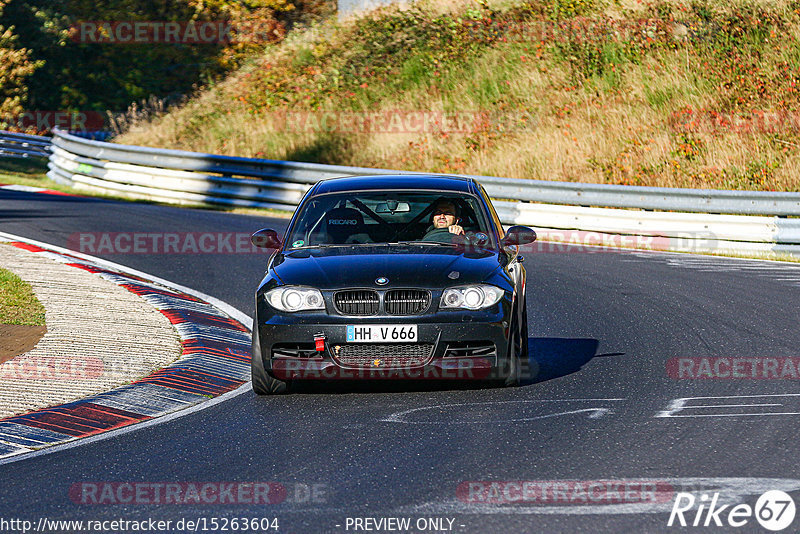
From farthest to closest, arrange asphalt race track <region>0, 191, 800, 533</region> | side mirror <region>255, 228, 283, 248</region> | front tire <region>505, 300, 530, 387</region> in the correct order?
side mirror <region>255, 228, 283, 248</region> < front tire <region>505, 300, 530, 387</region> < asphalt race track <region>0, 191, 800, 533</region>

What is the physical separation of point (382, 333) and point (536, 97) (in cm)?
2103

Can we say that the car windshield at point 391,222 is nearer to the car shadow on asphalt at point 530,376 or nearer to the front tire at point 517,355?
the front tire at point 517,355

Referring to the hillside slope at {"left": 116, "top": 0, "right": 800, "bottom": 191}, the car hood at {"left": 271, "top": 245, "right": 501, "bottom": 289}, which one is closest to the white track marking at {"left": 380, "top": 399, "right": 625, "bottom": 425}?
the car hood at {"left": 271, "top": 245, "right": 501, "bottom": 289}

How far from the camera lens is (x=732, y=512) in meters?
5.41

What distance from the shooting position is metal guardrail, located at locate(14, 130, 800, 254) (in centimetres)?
1728

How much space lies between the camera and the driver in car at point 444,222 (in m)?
9.27

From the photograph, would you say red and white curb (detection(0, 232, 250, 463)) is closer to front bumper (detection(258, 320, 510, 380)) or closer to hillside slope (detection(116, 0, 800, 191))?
front bumper (detection(258, 320, 510, 380))

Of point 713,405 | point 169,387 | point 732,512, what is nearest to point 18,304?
point 169,387

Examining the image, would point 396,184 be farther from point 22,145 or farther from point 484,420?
point 22,145

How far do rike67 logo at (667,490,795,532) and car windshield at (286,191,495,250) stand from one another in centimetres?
393

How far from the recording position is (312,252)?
909 centimetres

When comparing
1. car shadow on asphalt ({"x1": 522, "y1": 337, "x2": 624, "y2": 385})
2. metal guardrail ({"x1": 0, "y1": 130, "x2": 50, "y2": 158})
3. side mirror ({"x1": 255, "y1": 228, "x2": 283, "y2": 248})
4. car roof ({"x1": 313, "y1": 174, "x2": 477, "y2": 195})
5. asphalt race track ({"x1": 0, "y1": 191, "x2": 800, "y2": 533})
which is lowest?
asphalt race track ({"x1": 0, "y1": 191, "x2": 800, "y2": 533})

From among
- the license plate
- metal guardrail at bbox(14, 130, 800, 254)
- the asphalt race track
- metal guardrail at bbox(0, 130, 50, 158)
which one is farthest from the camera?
metal guardrail at bbox(0, 130, 50, 158)

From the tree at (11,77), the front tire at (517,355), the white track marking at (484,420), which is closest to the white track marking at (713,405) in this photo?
the white track marking at (484,420)
